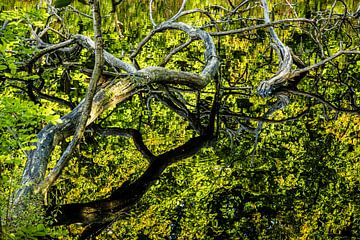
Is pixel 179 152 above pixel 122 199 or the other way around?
above

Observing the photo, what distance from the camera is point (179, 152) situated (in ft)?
24.0

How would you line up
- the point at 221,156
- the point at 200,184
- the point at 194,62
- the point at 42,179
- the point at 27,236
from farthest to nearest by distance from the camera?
1. the point at 194,62
2. the point at 221,156
3. the point at 200,184
4. the point at 42,179
5. the point at 27,236

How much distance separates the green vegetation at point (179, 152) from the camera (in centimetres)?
525

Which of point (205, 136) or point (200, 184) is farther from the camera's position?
point (205, 136)

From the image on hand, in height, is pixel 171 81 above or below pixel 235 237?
above

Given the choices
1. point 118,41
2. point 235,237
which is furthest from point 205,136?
point 118,41

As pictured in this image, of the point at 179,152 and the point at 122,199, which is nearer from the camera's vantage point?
the point at 122,199

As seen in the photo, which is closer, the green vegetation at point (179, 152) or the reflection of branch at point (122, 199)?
the green vegetation at point (179, 152)

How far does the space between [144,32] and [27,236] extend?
1277cm

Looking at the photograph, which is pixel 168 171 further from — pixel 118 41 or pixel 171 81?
pixel 118 41

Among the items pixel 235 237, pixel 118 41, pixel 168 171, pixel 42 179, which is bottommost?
pixel 235 237

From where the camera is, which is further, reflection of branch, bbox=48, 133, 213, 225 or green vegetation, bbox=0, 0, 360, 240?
reflection of branch, bbox=48, 133, 213, 225

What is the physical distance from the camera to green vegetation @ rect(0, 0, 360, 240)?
207 inches

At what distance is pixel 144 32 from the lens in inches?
607
